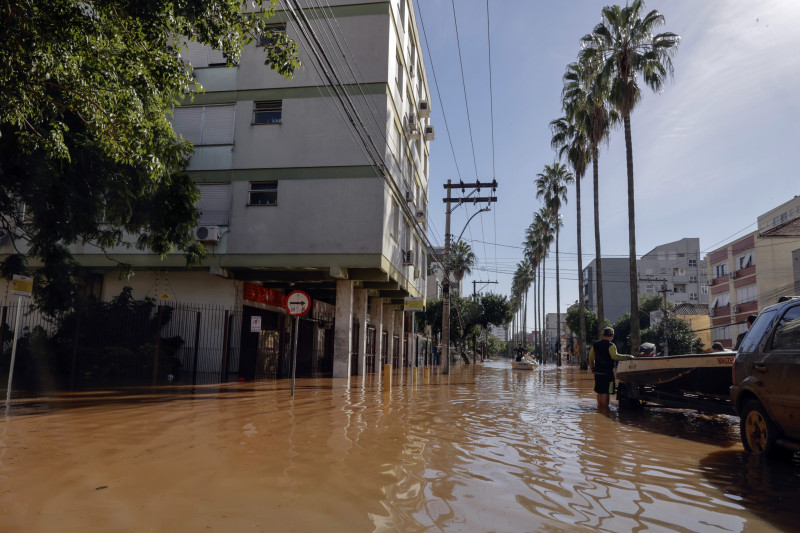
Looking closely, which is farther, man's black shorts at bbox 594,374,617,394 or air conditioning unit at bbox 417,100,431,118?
air conditioning unit at bbox 417,100,431,118

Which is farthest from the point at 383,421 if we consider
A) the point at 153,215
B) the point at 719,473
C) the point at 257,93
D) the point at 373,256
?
the point at 257,93

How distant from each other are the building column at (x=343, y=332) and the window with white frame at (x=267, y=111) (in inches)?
249

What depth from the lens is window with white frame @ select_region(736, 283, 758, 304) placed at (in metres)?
43.1

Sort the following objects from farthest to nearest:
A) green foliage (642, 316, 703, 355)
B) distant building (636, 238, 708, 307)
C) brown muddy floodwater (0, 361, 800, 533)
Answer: distant building (636, 238, 708, 307) → green foliage (642, 316, 703, 355) → brown muddy floodwater (0, 361, 800, 533)

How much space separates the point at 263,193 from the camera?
62.8 feet

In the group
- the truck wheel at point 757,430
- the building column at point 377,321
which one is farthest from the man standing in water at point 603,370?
the building column at point 377,321

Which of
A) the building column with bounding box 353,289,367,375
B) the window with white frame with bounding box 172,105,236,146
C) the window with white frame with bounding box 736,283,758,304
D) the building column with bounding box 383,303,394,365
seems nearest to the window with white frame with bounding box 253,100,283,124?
the window with white frame with bounding box 172,105,236,146

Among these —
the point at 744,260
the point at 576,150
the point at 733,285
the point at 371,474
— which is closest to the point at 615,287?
the point at 733,285

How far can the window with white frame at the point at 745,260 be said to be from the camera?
43.5m

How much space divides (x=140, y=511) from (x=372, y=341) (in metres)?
24.4

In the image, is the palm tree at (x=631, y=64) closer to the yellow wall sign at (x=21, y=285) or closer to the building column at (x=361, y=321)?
the building column at (x=361, y=321)

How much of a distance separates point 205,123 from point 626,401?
16.6 m

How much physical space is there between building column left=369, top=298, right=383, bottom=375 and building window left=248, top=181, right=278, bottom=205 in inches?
360

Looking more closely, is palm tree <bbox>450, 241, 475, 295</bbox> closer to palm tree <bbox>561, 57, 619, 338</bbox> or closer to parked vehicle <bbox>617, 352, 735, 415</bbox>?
palm tree <bbox>561, 57, 619, 338</bbox>
